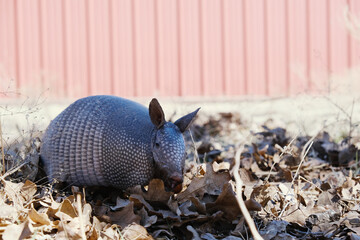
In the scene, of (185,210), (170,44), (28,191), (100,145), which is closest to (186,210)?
(185,210)

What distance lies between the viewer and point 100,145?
3.19m

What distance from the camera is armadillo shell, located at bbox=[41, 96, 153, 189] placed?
307 cm

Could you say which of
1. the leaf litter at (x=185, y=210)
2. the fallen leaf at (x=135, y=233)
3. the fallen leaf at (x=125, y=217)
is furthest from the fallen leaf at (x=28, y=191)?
the fallen leaf at (x=135, y=233)

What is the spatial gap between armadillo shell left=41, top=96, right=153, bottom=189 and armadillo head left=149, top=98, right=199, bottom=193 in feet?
0.25

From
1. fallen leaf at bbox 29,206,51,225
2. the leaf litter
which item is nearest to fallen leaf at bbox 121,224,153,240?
the leaf litter

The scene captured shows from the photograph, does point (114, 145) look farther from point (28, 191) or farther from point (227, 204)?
point (227, 204)

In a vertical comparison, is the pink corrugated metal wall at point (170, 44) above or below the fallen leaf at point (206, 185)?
above

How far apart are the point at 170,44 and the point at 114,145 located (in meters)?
8.49

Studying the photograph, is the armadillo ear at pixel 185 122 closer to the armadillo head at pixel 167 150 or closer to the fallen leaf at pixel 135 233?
the armadillo head at pixel 167 150

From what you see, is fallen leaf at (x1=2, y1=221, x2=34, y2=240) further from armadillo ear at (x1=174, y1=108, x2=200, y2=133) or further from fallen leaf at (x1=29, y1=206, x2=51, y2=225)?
armadillo ear at (x1=174, y1=108, x2=200, y2=133)

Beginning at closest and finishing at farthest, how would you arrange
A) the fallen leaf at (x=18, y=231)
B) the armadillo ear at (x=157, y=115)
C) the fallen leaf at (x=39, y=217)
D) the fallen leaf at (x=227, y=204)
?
the fallen leaf at (x=18, y=231)
the fallen leaf at (x=39, y=217)
the fallen leaf at (x=227, y=204)
the armadillo ear at (x=157, y=115)

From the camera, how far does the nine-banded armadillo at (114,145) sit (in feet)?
9.80

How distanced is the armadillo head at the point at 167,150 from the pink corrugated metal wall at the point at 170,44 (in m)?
8.06

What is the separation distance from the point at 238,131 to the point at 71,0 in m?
6.43
